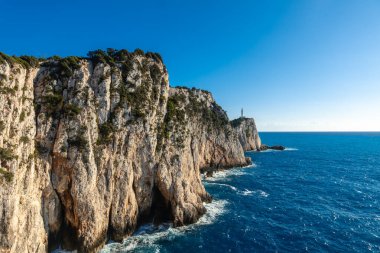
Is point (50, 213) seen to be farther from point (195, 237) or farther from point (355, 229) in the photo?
point (355, 229)

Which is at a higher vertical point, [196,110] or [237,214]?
[196,110]

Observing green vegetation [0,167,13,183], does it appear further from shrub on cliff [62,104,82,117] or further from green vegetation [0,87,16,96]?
shrub on cliff [62,104,82,117]

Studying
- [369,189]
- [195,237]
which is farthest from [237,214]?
[369,189]

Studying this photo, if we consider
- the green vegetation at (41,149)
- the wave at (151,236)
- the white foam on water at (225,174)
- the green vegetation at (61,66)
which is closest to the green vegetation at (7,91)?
the green vegetation at (41,149)

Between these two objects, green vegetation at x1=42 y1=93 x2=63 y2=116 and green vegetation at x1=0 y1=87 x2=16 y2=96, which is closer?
green vegetation at x1=0 y1=87 x2=16 y2=96

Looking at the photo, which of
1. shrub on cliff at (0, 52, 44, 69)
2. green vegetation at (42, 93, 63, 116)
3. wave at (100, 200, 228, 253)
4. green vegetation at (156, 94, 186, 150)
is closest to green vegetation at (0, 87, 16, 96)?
shrub on cliff at (0, 52, 44, 69)

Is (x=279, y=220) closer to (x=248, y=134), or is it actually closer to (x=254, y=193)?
(x=254, y=193)
